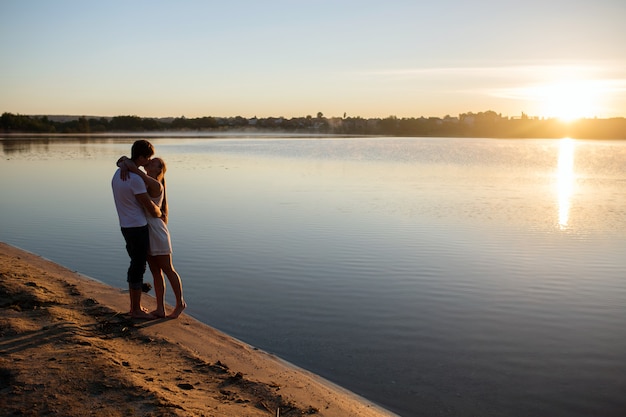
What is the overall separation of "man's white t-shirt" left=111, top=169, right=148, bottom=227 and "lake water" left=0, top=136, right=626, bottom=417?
159 centimetres

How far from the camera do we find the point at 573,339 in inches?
238

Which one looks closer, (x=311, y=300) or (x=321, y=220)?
(x=311, y=300)

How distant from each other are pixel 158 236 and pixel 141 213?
0.33 m

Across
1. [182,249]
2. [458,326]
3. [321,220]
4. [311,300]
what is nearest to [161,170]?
[311,300]

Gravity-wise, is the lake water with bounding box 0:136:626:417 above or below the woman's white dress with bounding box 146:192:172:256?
below

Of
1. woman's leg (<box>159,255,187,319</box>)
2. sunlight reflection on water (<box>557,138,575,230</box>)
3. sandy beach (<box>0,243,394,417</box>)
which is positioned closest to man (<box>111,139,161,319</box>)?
woman's leg (<box>159,255,187,319</box>)

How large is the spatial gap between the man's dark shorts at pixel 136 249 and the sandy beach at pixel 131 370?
0.45 metres

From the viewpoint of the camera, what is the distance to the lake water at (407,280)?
16.7 ft

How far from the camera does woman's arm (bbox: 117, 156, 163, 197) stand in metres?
5.39

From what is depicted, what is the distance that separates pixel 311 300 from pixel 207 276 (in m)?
1.93

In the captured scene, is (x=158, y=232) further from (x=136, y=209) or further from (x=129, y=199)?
(x=129, y=199)

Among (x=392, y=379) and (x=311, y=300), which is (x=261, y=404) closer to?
(x=392, y=379)

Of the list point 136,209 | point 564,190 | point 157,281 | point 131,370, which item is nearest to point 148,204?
point 136,209

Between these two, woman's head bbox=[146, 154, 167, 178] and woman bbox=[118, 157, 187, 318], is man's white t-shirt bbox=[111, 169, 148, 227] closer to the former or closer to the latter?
woman bbox=[118, 157, 187, 318]
